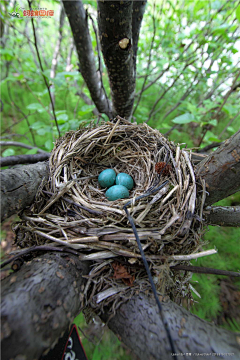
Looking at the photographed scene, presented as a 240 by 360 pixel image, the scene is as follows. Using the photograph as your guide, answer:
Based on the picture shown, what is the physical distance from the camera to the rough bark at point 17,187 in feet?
2.74

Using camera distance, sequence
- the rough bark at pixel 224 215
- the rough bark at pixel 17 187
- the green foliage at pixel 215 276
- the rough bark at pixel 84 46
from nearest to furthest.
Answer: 1. the rough bark at pixel 17 187
2. the rough bark at pixel 224 215
3. the rough bark at pixel 84 46
4. the green foliage at pixel 215 276

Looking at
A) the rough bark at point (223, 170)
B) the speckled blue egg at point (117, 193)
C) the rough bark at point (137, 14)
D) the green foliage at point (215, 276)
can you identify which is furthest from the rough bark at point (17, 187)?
the green foliage at point (215, 276)

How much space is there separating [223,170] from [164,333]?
778 mm

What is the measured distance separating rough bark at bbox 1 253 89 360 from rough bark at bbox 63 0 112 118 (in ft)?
5.85

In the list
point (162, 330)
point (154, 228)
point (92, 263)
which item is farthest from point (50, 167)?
point (162, 330)

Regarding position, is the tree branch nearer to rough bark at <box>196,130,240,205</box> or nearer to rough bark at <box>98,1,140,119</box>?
rough bark at <box>98,1,140,119</box>

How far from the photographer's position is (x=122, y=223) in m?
1.09

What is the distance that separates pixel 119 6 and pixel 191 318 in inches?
60.0

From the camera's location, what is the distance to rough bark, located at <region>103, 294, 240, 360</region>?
56 centimetres

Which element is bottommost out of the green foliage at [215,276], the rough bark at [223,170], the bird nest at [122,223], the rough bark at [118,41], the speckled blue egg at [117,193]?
the green foliage at [215,276]

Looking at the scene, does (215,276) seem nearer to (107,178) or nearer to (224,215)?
(224,215)

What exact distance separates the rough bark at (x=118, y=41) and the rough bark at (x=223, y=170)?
90 cm

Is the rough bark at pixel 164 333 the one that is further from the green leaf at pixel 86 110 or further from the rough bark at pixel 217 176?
the green leaf at pixel 86 110

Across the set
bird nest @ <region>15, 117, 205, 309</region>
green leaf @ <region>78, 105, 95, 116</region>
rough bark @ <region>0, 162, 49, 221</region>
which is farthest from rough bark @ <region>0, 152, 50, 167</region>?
green leaf @ <region>78, 105, 95, 116</region>
